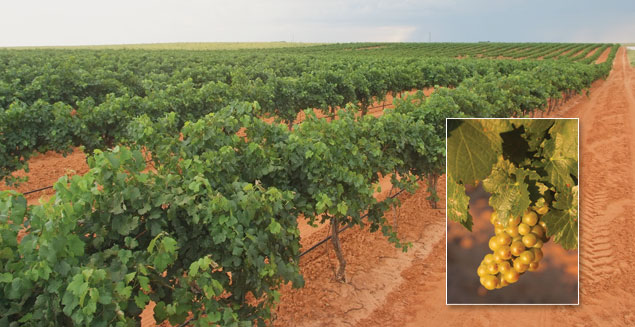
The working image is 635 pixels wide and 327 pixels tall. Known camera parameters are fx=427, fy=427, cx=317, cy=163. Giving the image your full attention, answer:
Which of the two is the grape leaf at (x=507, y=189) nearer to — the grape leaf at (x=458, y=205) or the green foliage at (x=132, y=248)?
the grape leaf at (x=458, y=205)

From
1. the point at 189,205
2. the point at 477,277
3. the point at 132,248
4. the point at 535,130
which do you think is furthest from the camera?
the point at 189,205

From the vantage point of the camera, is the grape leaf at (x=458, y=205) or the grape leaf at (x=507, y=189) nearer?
the grape leaf at (x=507, y=189)

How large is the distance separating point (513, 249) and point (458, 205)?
406 millimetres

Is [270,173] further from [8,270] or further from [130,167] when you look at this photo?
[8,270]

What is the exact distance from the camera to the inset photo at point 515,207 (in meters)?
2.51

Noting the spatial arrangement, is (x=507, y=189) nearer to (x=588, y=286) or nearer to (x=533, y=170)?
(x=533, y=170)

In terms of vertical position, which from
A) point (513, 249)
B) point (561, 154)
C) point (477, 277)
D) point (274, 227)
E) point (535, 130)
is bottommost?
point (477, 277)

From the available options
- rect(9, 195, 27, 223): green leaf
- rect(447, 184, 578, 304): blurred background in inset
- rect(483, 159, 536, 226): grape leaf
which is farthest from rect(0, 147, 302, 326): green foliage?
rect(483, 159, 536, 226): grape leaf

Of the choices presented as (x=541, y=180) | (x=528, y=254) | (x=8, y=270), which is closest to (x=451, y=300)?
(x=528, y=254)

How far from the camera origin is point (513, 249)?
2562 mm

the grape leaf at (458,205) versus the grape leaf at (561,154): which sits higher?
the grape leaf at (561,154)

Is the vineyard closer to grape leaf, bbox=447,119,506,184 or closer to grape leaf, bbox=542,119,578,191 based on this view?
grape leaf, bbox=542,119,578,191

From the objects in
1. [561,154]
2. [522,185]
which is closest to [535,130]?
[561,154]

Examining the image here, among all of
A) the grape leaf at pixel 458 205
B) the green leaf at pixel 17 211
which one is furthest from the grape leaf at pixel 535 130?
the green leaf at pixel 17 211
